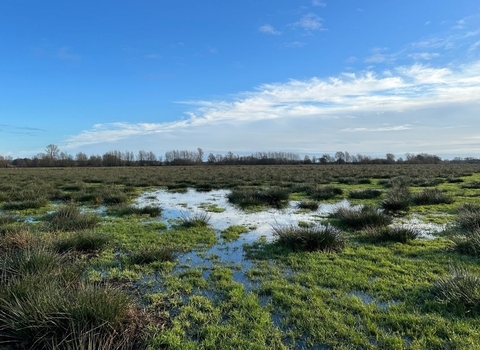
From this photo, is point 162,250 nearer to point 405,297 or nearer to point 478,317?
point 405,297

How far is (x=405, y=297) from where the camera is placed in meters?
4.26

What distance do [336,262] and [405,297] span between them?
64.1 inches

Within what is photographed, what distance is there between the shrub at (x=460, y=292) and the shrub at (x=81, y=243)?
6.76 meters

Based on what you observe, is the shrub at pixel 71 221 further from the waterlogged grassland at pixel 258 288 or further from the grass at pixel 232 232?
the grass at pixel 232 232

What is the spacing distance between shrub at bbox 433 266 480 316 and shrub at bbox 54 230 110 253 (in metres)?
6.76

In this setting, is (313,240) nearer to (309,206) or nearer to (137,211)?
(309,206)

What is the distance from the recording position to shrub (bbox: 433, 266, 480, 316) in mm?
3762

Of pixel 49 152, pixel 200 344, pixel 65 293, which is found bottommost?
pixel 200 344

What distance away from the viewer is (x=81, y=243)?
6586mm

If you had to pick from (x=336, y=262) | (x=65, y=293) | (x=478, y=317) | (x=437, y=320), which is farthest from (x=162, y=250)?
(x=478, y=317)

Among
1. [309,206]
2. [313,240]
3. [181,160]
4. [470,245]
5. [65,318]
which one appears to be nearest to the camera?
[65,318]

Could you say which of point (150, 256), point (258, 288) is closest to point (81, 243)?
point (150, 256)

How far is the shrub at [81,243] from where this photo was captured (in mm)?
6328

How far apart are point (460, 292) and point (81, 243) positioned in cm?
720
